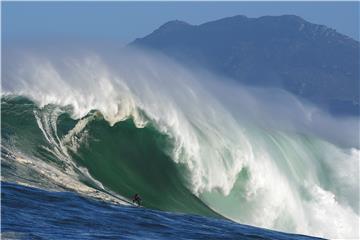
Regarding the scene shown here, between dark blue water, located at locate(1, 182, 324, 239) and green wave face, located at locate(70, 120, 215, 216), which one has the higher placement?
green wave face, located at locate(70, 120, 215, 216)

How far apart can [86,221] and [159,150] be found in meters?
12.8

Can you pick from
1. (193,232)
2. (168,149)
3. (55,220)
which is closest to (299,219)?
(168,149)

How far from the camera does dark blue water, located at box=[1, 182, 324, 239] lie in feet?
53.7

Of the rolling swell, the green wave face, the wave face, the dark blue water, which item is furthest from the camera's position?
the green wave face

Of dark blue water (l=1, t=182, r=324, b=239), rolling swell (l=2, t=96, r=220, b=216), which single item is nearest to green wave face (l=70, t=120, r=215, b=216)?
rolling swell (l=2, t=96, r=220, b=216)

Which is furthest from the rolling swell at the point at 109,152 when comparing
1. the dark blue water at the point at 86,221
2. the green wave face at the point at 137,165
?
the dark blue water at the point at 86,221

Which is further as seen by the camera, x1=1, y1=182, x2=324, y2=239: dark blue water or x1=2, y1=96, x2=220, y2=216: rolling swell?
x1=2, y1=96, x2=220, y2=216: rolling swell

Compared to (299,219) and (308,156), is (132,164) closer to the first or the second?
(299,219)

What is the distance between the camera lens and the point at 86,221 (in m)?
17.8

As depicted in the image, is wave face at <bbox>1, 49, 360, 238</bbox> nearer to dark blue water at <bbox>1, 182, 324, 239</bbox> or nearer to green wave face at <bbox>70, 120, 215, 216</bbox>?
green wave face at <bbox>70, 120, 215, 216</bbox>

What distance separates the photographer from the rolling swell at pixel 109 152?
2450 centimetres

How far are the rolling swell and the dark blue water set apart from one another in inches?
86.4

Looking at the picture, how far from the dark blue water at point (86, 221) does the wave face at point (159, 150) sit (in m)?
1.44

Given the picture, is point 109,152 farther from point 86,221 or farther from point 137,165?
point 86,221
